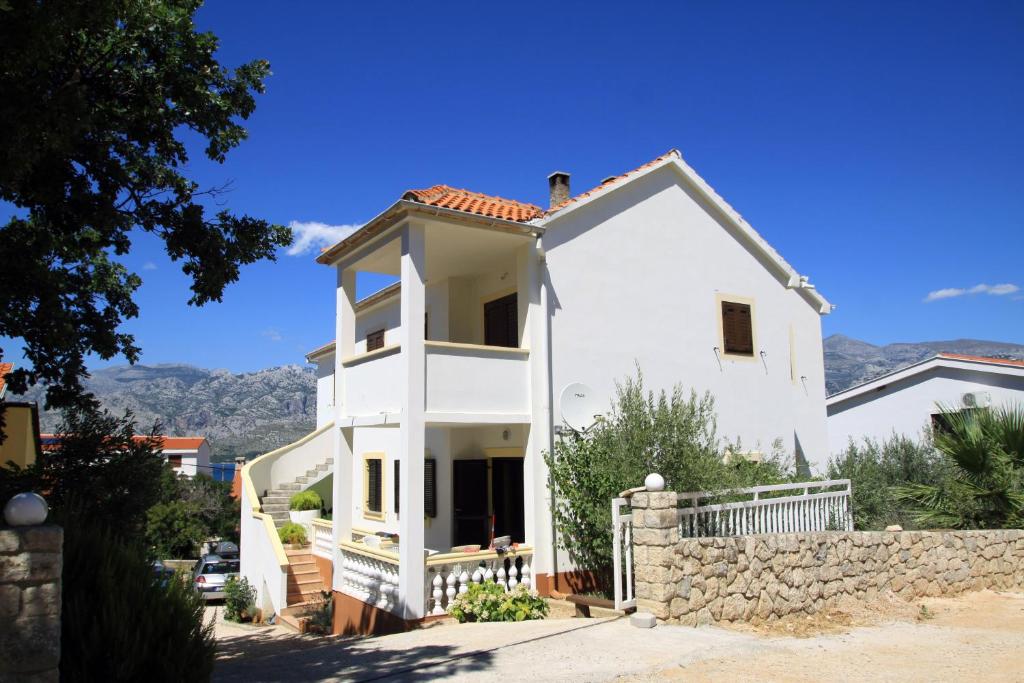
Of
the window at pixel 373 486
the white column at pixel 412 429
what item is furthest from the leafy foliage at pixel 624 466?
the window at pixel 373 486

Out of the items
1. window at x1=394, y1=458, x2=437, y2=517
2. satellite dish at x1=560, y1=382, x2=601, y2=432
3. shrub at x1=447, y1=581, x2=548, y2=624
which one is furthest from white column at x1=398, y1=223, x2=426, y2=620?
window at x1=394, y1=458, x2=437, y2=517

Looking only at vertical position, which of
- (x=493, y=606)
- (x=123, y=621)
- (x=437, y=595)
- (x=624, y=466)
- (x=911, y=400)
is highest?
(x=911, y=400)

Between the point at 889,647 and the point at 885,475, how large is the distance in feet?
30.5

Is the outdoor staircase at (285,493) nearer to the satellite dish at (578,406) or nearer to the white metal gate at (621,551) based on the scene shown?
the satellite dish at (578,406)

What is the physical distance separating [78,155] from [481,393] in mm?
6829

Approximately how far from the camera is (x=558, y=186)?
655 inches

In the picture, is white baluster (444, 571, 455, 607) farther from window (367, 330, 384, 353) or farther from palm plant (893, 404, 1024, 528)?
window (367, 330, 384, 353)

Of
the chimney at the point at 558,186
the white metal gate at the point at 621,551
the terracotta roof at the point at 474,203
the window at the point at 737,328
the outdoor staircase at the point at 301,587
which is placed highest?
the chimney at the point at 558,186

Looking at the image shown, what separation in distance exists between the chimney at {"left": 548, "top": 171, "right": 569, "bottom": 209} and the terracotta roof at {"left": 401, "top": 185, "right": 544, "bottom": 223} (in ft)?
5.97

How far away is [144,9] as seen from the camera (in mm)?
9188

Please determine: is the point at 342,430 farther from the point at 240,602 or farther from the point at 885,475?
the point at 885,475

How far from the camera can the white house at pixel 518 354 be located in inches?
479

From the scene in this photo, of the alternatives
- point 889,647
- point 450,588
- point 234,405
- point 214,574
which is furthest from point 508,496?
point 234,405

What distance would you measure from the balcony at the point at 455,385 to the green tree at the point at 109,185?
2.87 m
